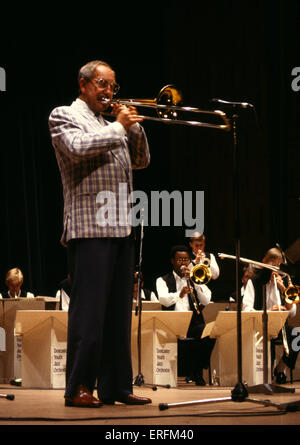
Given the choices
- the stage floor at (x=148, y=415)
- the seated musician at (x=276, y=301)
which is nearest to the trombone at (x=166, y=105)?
the stage floor at (x=148, y=415)

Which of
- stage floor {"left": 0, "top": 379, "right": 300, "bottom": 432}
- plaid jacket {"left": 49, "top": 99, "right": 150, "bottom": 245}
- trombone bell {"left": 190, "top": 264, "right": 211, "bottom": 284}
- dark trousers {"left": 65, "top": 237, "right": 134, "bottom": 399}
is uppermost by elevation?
plaid jacket {"left": 49, "top": 99, "right": 150, "bottom": 245}

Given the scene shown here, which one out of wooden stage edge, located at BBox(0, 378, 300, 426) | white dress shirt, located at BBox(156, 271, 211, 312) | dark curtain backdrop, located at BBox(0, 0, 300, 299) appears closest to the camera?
wooden stage edge, located at BBox(0, 378, 300, 426)

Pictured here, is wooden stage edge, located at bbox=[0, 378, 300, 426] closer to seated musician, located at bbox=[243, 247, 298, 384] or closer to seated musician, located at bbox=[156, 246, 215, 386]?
seated musician, located at bbox=[156, 246, 215, 386]

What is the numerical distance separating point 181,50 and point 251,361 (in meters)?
4.93

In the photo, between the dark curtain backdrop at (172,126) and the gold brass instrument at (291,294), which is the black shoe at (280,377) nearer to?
the gold brass instrument at (291,294)

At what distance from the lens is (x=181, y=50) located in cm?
998

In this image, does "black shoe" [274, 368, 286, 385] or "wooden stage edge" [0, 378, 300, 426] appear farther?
"black shoe" [274, 368, 286, 385]

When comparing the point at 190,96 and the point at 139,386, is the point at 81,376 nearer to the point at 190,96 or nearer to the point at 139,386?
the point at 139,386

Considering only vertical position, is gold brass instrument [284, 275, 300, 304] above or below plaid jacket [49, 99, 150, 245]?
below

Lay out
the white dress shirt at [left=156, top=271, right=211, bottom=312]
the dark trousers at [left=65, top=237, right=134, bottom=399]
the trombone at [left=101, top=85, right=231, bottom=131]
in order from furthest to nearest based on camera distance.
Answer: the white dress shirt at [left=156, top=271, right=211, bottom=312], the trombone at [left=101, top=85, right=231, bottom=131], the dark trousers at [left=65, top=237, right=134, bottom=399]

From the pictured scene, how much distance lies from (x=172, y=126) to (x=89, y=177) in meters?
6.50

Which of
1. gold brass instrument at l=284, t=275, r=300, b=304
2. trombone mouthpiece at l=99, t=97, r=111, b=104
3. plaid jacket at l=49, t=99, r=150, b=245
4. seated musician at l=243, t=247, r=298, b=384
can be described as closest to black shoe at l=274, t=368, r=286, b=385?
seated musician at l=243, t=247, r=298, b=384

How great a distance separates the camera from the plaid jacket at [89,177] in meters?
3.42

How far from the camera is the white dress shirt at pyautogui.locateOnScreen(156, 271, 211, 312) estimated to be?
24.7ft
